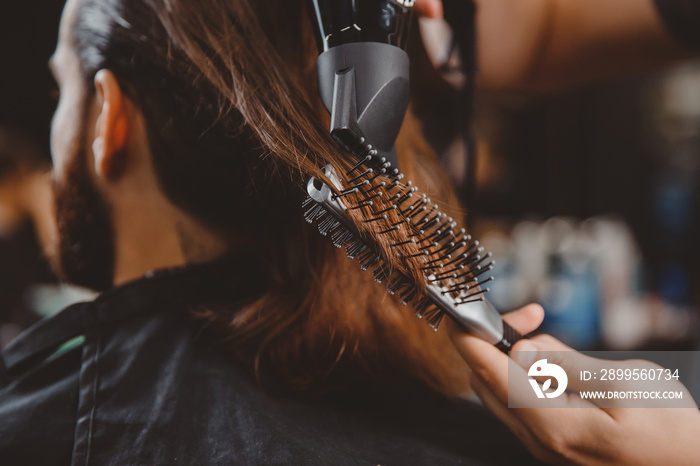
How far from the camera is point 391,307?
769mm

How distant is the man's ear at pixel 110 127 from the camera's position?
69 centimetres

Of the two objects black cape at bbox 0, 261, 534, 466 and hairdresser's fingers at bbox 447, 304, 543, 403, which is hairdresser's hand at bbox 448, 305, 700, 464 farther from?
black cape at bbox 0, 261, 534, 466

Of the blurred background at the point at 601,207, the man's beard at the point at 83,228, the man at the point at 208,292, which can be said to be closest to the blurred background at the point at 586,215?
the blurred background at the point at 601,207

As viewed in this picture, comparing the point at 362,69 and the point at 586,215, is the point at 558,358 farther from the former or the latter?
the point at 586,215

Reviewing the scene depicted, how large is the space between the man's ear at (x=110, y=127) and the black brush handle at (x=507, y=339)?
0.61m

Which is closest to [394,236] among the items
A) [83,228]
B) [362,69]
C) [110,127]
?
[362,69]

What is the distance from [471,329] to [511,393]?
9 centimetres

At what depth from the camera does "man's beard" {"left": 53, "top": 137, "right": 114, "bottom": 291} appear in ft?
2.56

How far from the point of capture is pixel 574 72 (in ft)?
3.12

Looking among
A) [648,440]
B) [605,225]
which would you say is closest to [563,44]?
[648,440]

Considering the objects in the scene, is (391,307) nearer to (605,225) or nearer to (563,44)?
(563,44)

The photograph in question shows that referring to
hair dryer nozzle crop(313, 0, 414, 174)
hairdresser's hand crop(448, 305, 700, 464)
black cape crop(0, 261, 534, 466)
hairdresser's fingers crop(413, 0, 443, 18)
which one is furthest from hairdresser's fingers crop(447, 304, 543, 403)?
hairdresser's fingers crop(413, 0, 443, 18)

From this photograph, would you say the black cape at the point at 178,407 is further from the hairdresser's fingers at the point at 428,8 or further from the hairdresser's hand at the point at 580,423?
the hairdresser's fingers at the point at 428,8

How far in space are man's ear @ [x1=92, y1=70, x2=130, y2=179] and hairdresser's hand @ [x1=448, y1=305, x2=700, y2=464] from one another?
0.55m
